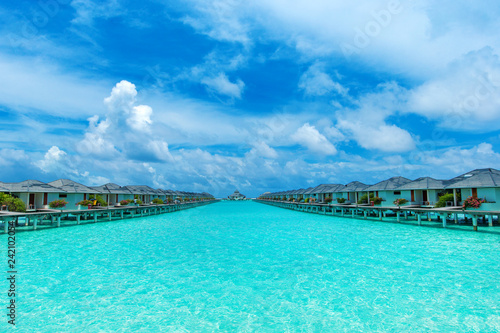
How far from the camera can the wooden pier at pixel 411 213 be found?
22669 millimetres

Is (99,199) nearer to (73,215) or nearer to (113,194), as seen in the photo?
(73,215)

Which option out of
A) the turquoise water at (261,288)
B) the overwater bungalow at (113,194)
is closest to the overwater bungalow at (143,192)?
the overwater bungalow at (113,194)

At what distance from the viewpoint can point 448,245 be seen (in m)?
16.2

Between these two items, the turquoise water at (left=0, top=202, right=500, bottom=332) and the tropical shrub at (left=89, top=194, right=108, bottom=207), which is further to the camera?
the tropical shrub at (left=89, top=194, right=108, bottom=207)

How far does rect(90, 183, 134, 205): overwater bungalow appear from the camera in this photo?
37688mm

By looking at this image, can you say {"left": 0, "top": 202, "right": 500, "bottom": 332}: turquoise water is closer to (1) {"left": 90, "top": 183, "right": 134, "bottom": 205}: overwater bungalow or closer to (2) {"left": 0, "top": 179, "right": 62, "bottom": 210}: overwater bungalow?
(2) {"left": 0, "top": 179, "right": 62, "bottom": 210}: overwater bungalow

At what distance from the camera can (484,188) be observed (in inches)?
891

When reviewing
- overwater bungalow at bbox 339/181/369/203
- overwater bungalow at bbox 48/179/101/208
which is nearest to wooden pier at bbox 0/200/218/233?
overwater bungalow at bbox 48/179/101/208

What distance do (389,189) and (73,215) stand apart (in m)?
38.7

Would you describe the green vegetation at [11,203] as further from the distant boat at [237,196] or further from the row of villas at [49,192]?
the distant boat at [237,196]

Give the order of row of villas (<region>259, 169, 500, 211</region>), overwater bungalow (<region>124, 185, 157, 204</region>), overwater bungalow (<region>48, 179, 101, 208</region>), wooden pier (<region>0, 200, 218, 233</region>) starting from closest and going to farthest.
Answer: row of villas (<region>259, 169, 500, 211</region>) → wooden pier (<region>0, 200, 218, 233</region>) → overwater bungalow (<region>48, 179, 101, 208</region>) → overwater bungalow (<region>124, 185, 157, 204</region>)

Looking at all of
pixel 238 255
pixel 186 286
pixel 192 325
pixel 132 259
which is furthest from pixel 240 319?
pixel 132 259

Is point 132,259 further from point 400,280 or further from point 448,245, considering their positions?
point 448,245

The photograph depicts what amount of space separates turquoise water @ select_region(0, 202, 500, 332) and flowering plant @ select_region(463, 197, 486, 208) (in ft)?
21.0
